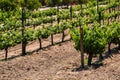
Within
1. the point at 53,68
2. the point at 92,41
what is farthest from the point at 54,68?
the point at 92,41

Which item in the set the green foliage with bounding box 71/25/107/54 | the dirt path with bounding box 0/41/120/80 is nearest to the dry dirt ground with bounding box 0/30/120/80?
the dirt path with bounding box 0/41/120/80

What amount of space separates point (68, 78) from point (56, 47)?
904 cm

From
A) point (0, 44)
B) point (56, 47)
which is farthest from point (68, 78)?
point (56, 47)

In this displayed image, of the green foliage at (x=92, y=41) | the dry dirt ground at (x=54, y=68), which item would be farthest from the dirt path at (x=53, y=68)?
the green foliage at (x=92, y=41)

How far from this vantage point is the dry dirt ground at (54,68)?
15562 mm

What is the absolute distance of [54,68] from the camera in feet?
58.8

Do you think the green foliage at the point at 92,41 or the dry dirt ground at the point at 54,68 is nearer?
the dry dirt ground at the point at 54,68

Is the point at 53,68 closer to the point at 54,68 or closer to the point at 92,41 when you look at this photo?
the point at 54,68

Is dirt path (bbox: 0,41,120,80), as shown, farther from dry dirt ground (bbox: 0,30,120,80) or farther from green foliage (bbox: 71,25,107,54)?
green foliage (bbox: 71,25,107,54)

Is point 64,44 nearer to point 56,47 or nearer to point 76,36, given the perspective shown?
point 56,47

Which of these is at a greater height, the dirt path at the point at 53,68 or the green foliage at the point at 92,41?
the green foliage at the point at 92,41

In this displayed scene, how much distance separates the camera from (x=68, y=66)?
1831 cm

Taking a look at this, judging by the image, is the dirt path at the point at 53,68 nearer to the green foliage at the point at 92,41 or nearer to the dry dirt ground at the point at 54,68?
the dry dirt ground at the point at 54,68

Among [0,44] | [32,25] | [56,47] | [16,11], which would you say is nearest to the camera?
[0,44]
